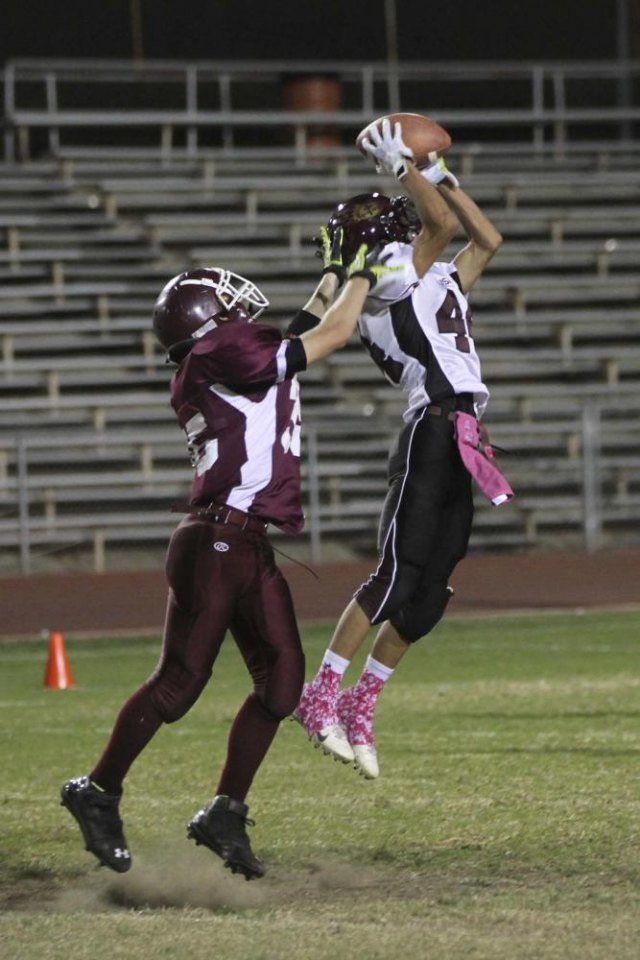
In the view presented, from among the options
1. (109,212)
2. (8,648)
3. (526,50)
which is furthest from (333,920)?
(526,50)

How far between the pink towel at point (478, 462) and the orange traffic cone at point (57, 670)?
4464 mm

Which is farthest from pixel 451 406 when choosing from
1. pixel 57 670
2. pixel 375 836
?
pixel 57 670

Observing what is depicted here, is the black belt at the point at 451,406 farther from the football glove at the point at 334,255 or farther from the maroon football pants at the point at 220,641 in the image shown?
the maroon football pants at the point at 220,641

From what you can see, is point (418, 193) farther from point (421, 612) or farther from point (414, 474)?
point (421, 612)

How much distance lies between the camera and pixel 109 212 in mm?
19281

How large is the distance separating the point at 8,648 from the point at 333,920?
7677mm

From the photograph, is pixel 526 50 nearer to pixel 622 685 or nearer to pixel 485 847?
pixel 622 685

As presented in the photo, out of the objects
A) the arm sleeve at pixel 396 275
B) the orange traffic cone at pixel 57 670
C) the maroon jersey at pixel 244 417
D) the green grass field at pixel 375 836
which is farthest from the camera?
the orange traffic cone at pixel 57 670

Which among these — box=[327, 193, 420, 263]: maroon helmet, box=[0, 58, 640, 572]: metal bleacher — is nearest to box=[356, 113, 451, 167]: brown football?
box=[327, 193, 420, 263]: maroon helmet

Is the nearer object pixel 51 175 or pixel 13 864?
pixel 13 864

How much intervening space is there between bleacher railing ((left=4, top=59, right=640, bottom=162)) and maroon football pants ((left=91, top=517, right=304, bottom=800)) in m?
13.9

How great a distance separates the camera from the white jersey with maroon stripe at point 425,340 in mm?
5887

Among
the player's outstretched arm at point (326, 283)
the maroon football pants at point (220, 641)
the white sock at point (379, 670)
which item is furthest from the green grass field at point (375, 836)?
the player's outstretched arm at point (326, 283)

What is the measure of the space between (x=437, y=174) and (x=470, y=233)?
0.30 meters
